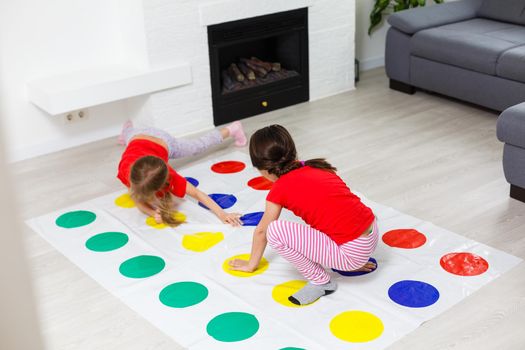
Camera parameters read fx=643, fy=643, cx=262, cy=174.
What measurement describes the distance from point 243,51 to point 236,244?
2094 millimetres

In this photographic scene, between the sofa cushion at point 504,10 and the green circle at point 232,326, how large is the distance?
312 cm

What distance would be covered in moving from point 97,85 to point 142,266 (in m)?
1.35

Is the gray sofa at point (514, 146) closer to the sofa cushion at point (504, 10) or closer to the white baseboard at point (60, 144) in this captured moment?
the sofa cushion at point (504, 10)

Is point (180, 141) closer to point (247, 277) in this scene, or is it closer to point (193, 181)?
point (193, 181)

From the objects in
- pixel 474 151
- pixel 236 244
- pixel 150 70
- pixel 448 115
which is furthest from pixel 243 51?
pixel 236 244

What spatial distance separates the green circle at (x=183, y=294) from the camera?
233cm

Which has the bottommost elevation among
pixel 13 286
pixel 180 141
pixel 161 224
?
pixel 161 224

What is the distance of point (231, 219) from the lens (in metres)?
2.87

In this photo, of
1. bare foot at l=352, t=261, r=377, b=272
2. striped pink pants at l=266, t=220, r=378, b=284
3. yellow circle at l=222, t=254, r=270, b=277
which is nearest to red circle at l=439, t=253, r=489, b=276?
bare foot at l=352, t=261, r=377, b=272

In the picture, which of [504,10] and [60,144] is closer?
[60,144]

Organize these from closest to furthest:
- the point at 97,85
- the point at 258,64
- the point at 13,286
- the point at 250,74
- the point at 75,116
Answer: the point at 13,286, the point at 97,85, the point at 75,116, the point at 250,74, the point at 258,64

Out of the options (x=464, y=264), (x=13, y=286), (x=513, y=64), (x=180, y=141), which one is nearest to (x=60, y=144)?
(x=180, y=141)

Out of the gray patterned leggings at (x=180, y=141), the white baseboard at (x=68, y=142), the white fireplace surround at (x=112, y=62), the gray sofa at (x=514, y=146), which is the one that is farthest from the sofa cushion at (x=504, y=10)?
the gray patterned leggings at (x=180, y=141)

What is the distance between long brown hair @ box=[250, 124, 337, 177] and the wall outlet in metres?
1.92
